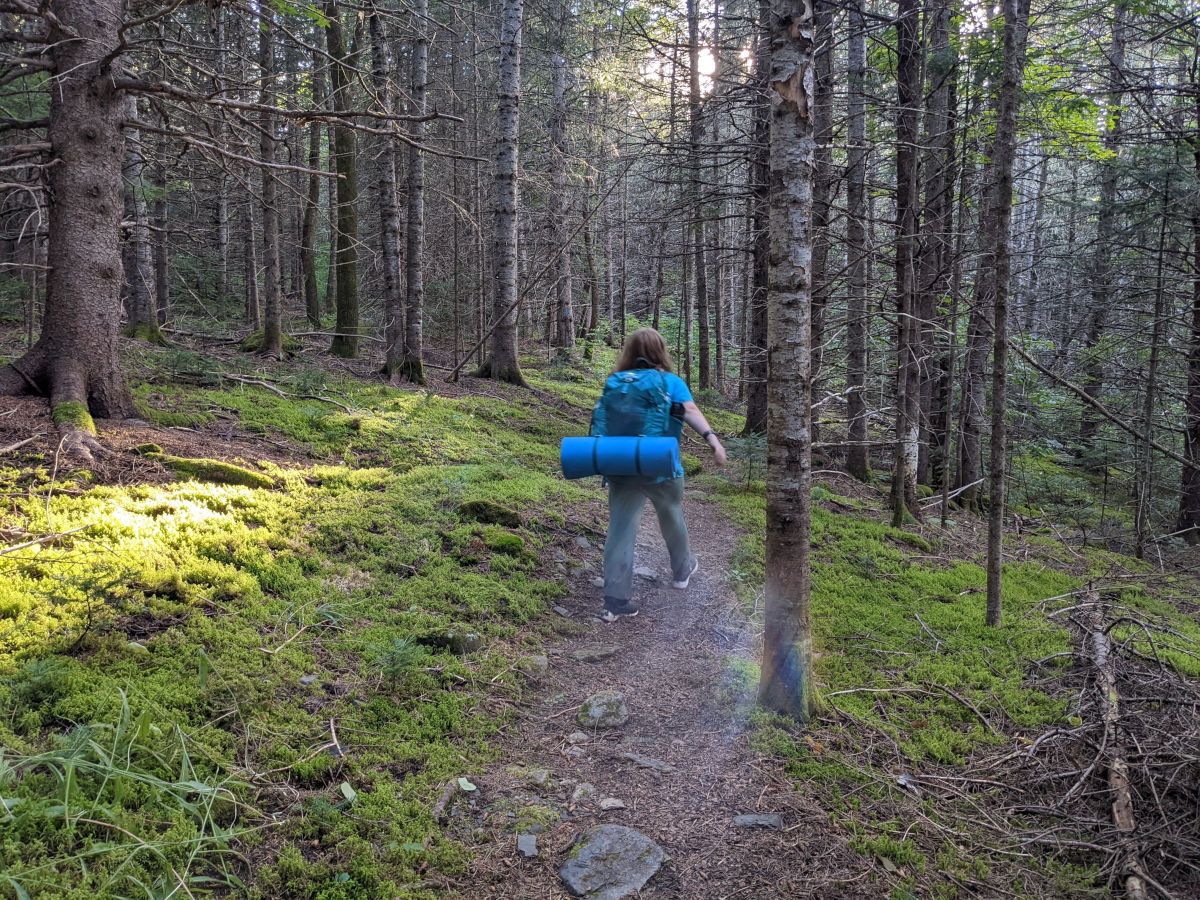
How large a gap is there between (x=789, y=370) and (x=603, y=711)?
2.32 meters

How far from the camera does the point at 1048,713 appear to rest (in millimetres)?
4180

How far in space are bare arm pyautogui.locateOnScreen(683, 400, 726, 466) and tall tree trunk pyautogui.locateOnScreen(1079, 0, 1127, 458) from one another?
6.83 meters

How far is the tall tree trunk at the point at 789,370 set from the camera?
3611 mm

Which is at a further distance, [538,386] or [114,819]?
[538,386]

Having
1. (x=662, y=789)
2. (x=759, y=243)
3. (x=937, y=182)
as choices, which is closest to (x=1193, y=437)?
(x=937, y=182)

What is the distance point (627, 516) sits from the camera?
5.33 m

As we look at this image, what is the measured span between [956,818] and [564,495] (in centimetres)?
528

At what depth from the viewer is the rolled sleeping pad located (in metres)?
4.73

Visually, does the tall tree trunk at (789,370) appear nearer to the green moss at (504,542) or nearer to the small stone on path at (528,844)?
the small stone on path at (528,844)

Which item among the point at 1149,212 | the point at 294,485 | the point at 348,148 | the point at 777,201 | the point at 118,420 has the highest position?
the point at 348,148

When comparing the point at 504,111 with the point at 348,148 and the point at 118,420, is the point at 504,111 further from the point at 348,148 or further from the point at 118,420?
the point at 118,420

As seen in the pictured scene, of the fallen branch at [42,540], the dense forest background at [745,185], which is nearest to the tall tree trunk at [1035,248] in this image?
the dense forest background at [745,185]

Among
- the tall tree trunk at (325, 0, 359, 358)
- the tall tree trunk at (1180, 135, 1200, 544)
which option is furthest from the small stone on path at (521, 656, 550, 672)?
the tall tree trunk at (1180, 135, 1200, 544)

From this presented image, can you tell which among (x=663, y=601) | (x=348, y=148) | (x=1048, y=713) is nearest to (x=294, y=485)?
(x=663, y=601)
